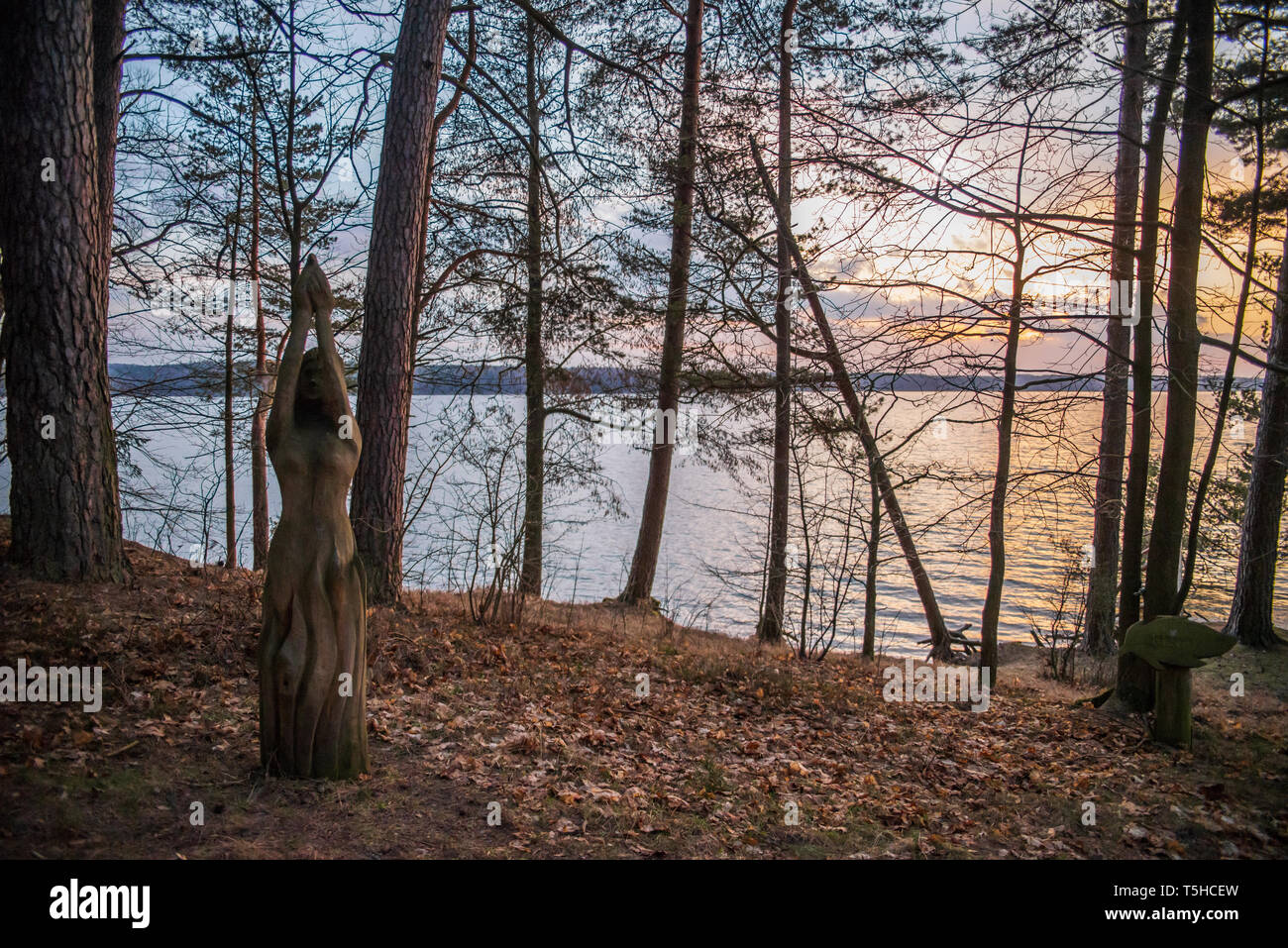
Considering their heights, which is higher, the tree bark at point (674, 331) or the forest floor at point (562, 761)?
the tree bark at point (674, 331)

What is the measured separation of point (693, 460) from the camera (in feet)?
49.3

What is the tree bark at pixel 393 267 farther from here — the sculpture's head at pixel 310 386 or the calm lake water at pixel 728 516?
the sculpture's head at pixel 310 386

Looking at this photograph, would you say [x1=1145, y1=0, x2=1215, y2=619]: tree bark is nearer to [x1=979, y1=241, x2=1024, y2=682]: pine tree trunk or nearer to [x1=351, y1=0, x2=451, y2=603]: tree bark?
[x1=979, y1=241, x2=1024, y2=682]: pine tree trunk

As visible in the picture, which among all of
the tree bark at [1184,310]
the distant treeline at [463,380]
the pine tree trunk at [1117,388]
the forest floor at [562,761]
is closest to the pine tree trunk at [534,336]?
the distant treeline at [463,380]

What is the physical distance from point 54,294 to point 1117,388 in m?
11.0

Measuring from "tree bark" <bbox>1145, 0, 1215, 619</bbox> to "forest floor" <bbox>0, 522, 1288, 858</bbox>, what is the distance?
1.78 meters

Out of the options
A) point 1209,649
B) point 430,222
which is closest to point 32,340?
point 430,222

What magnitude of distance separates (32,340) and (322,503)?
4.49 meters

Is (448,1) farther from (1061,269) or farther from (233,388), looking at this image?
(233,388)

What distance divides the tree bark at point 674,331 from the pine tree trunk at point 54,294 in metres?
8.07

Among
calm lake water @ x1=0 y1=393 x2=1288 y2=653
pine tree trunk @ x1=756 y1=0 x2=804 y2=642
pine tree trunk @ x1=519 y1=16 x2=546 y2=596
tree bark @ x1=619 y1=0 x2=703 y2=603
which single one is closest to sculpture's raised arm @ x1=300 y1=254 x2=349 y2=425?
calm lake water @ x1=0 y1=393 x2=1288 y2=653

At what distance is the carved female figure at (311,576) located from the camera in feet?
14.0

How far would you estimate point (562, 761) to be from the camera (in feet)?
17.9

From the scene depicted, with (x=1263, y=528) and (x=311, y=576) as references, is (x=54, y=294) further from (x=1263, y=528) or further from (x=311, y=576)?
(x=1263, y=528)
